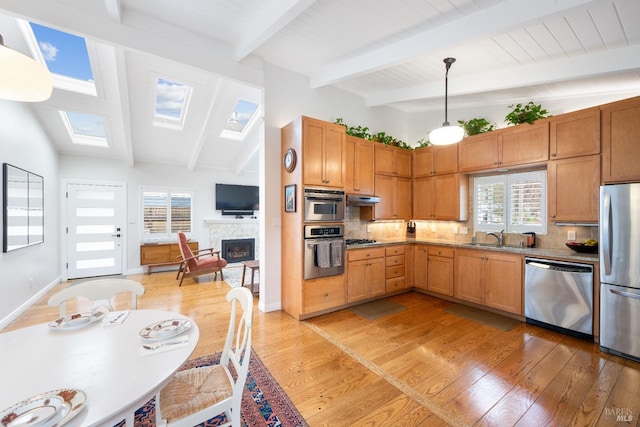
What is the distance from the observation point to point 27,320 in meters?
3.42

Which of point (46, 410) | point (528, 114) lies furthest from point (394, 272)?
point (46, 410)

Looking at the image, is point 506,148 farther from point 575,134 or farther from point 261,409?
point 261,409

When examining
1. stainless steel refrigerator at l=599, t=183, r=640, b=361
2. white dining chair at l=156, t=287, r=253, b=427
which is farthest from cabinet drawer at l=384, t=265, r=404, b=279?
white dining chair at l=156, t=287, r=253, b=427

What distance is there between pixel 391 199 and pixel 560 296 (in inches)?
95.5

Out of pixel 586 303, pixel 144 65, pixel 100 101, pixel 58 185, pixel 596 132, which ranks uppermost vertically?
pixel 144 65

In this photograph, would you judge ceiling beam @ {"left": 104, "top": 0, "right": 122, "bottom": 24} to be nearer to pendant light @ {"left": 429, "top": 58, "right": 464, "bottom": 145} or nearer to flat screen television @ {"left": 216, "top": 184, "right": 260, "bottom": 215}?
pendant light @ {"left": 429, "top": 58, "right": 464, "bottom": 145}

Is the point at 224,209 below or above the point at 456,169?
below

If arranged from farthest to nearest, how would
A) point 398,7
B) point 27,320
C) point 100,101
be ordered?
1. point 100,101
2. point 27,320
3. point 398,7

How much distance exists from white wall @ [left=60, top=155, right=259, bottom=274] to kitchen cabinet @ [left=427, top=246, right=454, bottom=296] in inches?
206

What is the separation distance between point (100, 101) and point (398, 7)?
14.4 ft

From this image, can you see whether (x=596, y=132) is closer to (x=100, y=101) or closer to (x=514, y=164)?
(x=514, y=164)

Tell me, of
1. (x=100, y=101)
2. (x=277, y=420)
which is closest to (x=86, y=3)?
(x=100, y=101)

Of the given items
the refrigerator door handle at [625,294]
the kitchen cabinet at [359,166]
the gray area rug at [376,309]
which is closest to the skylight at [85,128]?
the kitchen cabinet at [359,166]

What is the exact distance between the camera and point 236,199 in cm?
721
